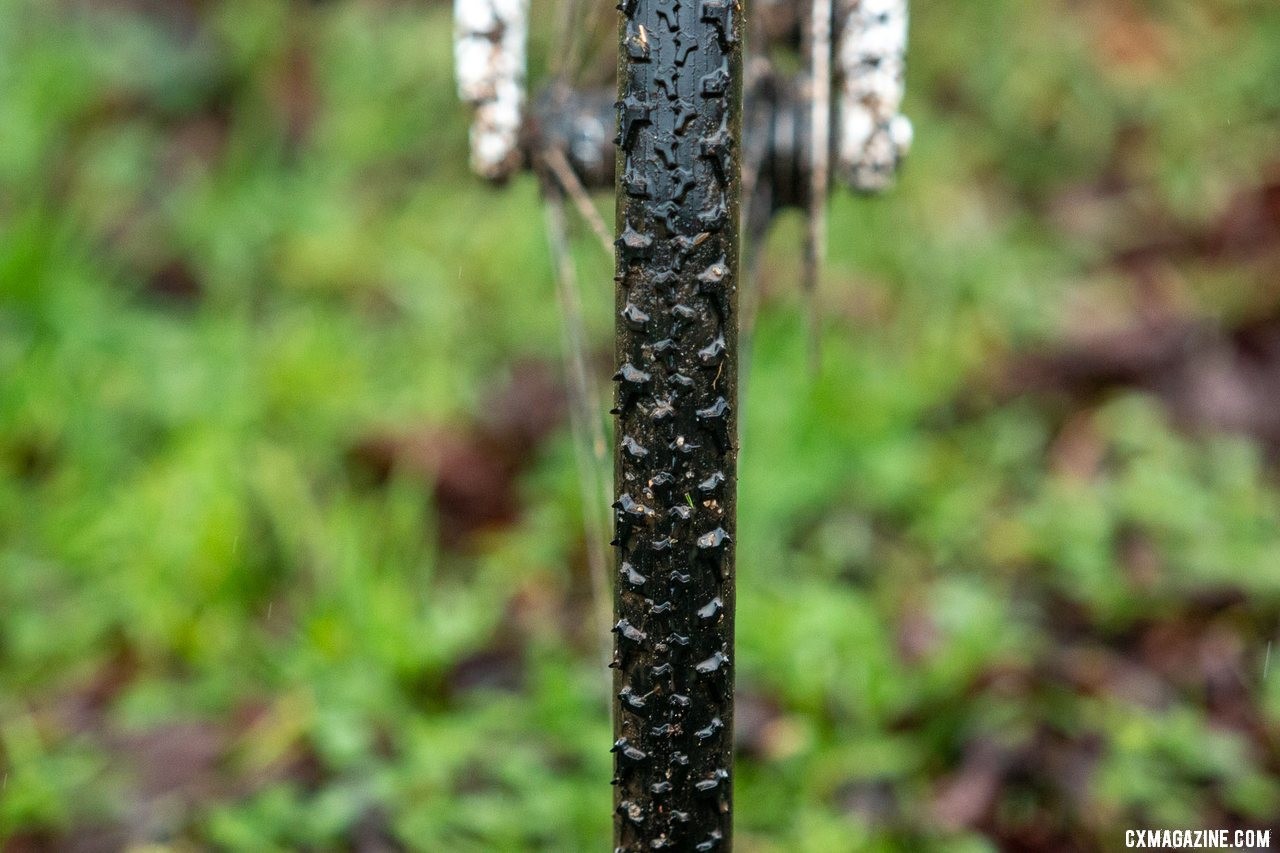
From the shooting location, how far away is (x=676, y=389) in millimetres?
1007

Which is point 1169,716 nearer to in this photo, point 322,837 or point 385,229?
point 322,837

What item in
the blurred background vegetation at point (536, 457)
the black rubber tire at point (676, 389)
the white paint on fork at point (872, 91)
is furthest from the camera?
the blurred background vegetation at point (536, 457)

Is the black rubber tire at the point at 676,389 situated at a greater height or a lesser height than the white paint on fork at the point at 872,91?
lesser

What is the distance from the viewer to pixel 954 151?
129 inches

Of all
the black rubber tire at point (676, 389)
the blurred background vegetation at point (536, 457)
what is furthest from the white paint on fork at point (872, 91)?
the blurred background vegetation at point (536, 457)

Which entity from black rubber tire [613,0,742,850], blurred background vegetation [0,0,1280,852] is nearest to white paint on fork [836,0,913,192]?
black rubber tire [613,0,742,850]

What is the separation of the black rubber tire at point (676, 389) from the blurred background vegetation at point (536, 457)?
1.91 feet

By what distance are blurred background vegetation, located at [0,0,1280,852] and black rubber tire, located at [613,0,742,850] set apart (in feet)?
1.91

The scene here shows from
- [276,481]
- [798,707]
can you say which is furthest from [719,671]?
[276,481]

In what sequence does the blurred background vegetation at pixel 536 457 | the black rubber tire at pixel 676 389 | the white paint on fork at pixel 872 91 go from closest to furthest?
the black rubber tire at pixel 676 389 → the white paint on fork at pixel 872 91 → the blurred background vegetation at pixel 536 457

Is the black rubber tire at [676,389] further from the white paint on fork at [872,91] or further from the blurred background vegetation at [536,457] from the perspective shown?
the blurred background vegetation at [536,457]

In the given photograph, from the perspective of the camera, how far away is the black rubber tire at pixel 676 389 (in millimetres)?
984

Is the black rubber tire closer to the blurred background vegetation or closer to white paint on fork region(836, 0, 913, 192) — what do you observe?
white paint on fork region(836, 0, 913, 192)

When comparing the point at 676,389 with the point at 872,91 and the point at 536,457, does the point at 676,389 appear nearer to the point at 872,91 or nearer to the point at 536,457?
the point at 872,91
